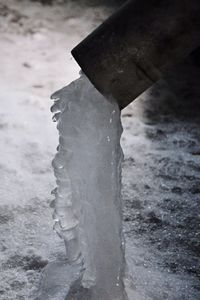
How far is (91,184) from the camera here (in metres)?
1.49

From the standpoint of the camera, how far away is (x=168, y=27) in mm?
1162

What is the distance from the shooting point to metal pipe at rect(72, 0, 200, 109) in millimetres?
1158

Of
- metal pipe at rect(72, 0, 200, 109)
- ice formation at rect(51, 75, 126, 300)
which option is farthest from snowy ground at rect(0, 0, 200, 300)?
metal pipe at rect(72, 0, 200, 109)

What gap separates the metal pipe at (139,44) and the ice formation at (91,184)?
0.49 ft

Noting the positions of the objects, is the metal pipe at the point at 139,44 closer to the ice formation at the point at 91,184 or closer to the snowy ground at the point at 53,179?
the ice formation at the point at 91,184

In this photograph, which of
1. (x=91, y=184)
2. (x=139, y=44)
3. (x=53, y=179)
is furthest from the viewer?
(x=53, y=179)

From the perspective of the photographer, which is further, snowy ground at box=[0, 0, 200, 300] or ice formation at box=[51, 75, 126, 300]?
snowy ground at box=[0, 0, 200, 300]

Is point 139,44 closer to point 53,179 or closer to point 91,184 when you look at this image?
point 91,184

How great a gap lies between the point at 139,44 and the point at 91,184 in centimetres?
44

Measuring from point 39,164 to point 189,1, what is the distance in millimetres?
1387

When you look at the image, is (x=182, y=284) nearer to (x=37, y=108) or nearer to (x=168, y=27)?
(x=168, y=27)

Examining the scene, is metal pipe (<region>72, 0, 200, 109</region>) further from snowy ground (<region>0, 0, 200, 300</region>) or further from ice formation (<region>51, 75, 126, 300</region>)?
snowy ground (<region>0, 0, 200, 300</region>)

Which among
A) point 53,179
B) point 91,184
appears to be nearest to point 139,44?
point 91,184

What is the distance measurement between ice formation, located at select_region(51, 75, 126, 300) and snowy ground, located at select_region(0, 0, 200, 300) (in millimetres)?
201
